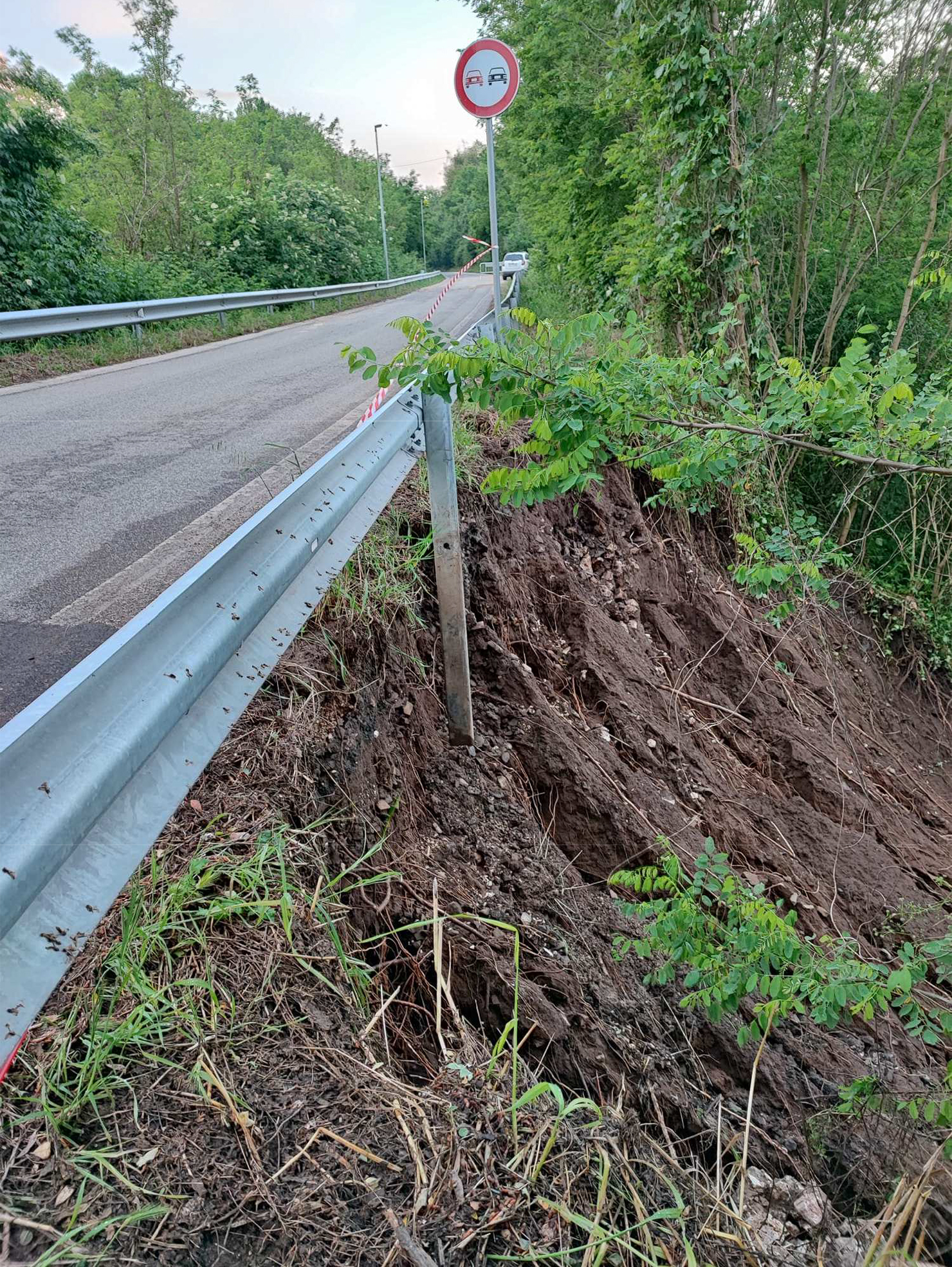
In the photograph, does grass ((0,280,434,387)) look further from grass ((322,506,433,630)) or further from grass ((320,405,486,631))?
grass ((322,506,433,630))

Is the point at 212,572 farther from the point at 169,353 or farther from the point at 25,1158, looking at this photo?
the point at 169,353

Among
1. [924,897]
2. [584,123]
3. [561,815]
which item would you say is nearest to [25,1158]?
[561,815]

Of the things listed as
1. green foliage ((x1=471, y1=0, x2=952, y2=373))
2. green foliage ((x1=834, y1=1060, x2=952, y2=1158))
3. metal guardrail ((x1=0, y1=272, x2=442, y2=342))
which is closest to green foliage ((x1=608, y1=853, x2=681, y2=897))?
green foliage ((x1=834, y1=1060, x2=952, y2=1158))

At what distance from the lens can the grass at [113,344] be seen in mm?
8938

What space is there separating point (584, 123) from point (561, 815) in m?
13.1

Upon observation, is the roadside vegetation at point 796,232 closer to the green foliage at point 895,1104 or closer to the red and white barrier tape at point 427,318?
the red and white barrier tape at point 427,318

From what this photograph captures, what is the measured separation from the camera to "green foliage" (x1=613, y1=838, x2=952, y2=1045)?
7.75 ft

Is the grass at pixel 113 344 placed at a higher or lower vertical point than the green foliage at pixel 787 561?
higher

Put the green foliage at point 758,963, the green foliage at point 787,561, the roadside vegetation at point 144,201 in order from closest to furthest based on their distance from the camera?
1. the green foliage at point 758,963
2. the green foliage at point 787,561
3. the roadside vegetation at point 144,201

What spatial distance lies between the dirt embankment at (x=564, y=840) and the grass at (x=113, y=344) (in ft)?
21.0

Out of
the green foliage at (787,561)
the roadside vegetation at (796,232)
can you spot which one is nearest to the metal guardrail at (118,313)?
the roadside vegetation at (796,232)

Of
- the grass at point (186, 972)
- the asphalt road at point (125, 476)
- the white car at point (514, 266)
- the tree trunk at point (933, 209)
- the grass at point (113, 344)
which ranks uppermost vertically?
the tree trunk at point (933, 209)

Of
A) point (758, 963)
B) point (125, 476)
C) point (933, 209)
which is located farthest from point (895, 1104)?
point (933, 209)

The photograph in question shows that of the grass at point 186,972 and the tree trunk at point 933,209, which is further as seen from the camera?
the tree trunk at point 933,209
